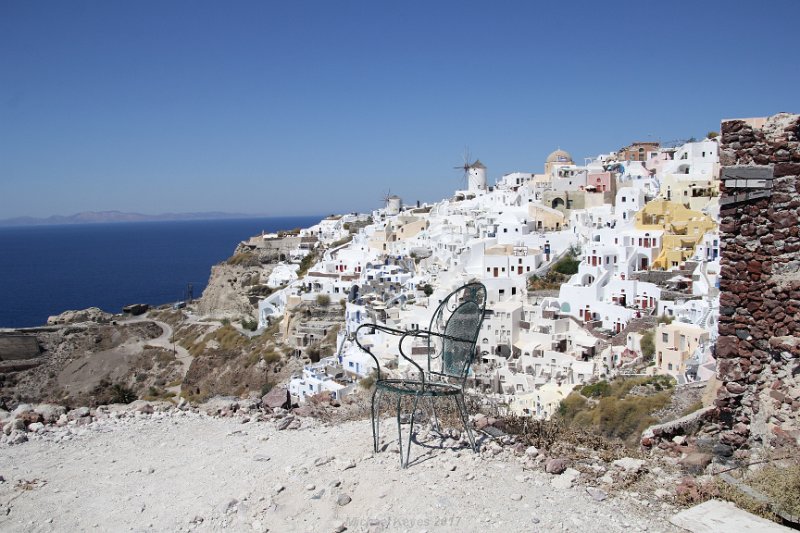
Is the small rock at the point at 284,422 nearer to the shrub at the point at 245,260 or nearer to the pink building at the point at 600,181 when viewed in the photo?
the pink building at the point at 600,181

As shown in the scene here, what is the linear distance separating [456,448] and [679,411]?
6279 mm

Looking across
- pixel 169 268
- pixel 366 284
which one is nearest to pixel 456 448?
pixel 366 284

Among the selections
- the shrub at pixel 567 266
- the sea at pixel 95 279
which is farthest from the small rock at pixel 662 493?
the sea at pixel 95 279

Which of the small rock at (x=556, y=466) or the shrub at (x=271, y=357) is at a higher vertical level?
the small rock at (x=556, y=466)

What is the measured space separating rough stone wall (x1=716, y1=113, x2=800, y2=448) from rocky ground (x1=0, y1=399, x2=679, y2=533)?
86cm

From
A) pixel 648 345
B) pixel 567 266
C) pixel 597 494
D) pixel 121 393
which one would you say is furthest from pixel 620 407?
pixel 121 393

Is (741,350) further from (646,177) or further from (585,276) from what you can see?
(646,177)

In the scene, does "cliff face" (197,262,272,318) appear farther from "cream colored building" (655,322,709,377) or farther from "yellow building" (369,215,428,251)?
Answer: "cream colored building" (655,322,709,377)

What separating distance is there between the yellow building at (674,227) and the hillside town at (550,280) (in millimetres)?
58

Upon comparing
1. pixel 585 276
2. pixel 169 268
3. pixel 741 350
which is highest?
pixel 741 350

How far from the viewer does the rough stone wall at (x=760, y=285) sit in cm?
452

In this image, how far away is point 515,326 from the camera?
858 inches

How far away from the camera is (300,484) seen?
17.0 ft

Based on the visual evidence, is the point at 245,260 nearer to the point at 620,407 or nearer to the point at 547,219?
the point at 547,219
